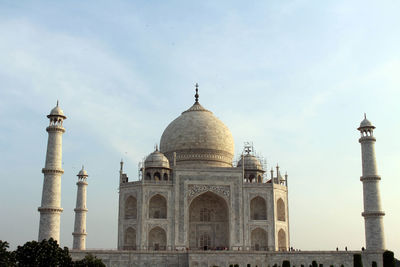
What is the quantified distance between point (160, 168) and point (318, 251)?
11.3 m

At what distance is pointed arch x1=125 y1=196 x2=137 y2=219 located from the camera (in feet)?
111

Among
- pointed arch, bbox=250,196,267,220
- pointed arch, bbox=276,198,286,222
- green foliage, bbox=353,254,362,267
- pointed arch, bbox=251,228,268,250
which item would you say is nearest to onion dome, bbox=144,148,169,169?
pointed arch, bbox=250,196,267,220

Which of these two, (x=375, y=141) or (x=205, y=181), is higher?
(x=375, y=141)

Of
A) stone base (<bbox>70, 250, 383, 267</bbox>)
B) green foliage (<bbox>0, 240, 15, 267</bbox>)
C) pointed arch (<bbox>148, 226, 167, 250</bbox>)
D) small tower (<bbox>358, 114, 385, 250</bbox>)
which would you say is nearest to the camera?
green foliage (<bbox>0, 240, 15, 267</bbox>)

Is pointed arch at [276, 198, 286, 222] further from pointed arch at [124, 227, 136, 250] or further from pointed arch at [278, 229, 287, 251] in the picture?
pointed arch at [124, 227, 136, 250]

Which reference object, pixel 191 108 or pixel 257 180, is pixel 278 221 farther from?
pixel 191 108

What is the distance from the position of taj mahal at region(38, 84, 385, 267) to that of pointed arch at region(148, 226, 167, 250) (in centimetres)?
6

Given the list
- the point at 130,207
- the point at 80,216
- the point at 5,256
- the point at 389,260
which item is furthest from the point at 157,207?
the point at 389,260

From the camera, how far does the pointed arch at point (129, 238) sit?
33125mm

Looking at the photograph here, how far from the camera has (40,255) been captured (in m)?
23.7

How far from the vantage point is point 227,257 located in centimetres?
2930

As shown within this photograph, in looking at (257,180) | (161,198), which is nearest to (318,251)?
(257,180)

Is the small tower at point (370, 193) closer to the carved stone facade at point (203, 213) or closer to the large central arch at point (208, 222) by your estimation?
the carved stone facade at point (203, 213)

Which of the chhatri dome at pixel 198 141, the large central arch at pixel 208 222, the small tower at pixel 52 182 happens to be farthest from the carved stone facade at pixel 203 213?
the small tower at pixel 52 182
